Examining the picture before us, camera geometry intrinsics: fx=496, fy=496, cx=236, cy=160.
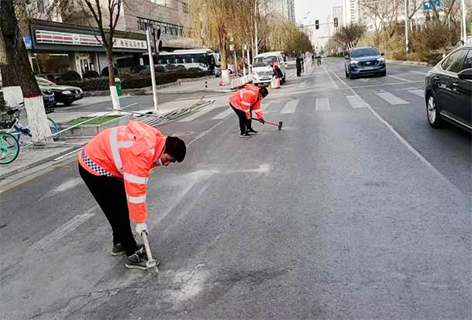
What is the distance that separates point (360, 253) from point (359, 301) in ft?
Result: 2.77

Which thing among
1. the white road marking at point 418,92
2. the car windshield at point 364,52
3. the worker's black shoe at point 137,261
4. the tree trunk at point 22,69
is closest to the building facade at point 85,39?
the tree trunk at point 22,69

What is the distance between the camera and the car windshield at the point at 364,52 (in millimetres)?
27391

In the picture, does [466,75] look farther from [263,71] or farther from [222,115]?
[263,71]

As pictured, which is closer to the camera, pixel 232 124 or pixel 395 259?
pixel 395 259

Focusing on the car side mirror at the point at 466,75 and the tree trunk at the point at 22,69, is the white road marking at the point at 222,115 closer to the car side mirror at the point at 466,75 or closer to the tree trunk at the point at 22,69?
the tree trunk at the point at 22,69

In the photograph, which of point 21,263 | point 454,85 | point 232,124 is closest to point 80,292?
point 21,263

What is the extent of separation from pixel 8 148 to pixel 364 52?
22.0 meters

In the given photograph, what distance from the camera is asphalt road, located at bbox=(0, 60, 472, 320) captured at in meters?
3.55

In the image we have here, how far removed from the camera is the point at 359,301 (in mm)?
3436

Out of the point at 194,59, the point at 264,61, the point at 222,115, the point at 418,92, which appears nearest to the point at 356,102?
the point at 418,92

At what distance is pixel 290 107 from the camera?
16359 mm

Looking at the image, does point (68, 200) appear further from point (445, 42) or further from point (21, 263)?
point (445, 42)

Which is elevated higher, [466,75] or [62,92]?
[466,75]

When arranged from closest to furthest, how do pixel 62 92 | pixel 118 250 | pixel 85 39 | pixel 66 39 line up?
pixel 118 250
pixel 62 92
pixel 66 39
pixel 85 39
